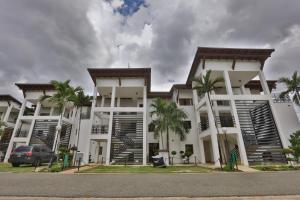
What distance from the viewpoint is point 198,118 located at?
76.7ft

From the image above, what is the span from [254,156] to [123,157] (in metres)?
14.2

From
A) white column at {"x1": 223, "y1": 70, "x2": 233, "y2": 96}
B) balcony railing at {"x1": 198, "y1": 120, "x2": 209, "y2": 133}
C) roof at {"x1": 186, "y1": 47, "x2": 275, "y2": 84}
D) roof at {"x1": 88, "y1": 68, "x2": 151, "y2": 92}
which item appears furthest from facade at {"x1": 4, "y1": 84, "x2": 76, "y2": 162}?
white column at {"x1": 223, "y1": 70, "x2": 233, "y2": 96}

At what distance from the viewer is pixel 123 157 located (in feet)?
67.2

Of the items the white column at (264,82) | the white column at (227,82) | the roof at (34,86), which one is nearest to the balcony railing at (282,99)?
the white column at (264,82)

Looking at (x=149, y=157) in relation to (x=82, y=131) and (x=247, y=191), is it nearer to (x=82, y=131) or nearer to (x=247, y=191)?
(x=82, y=131)

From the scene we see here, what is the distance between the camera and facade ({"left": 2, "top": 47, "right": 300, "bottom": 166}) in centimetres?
1808

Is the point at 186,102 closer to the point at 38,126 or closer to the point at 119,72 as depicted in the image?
the point at 119,72

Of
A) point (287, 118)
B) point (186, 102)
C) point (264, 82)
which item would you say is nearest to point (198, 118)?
point (186, 102)

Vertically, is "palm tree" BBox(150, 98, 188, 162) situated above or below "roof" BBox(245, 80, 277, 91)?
below

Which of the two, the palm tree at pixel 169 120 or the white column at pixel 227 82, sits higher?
the white column at pixel 227 82

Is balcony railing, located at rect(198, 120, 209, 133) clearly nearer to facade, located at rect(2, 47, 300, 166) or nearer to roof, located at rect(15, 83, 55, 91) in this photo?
facade, located at rect(2, 47, 300, 166)

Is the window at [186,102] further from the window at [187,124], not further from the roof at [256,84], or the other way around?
the roof at [256,84]

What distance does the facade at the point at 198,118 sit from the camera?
59.3ft

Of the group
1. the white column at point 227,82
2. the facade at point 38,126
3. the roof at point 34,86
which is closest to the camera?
the white column at point 227,82
